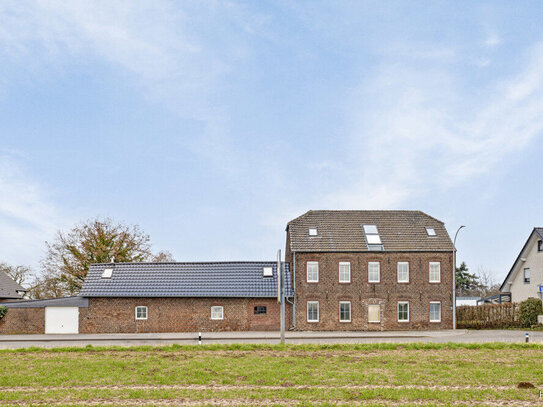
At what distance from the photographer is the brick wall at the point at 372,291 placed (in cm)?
3625

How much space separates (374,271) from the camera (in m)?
36.9

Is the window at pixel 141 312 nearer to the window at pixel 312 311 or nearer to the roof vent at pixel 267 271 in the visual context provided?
the roof vent at pixel 267 271

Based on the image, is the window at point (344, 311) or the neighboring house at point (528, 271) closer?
the window at point (344, 311)

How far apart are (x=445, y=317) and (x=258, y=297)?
13006 mm

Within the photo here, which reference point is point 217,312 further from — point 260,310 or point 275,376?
point 275,376

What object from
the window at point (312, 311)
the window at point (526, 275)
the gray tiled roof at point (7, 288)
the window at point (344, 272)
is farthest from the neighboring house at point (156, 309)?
the gray tiled roof at point (7, 288)

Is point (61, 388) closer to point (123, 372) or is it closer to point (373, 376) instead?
point (123, 372)

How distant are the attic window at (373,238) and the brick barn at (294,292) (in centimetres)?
7

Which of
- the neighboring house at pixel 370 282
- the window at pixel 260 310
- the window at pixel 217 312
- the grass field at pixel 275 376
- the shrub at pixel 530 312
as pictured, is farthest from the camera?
the shrub at pixel 530 312

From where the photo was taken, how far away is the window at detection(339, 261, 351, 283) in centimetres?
3675

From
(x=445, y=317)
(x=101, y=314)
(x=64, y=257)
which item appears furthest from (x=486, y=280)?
(x=101, y=314)

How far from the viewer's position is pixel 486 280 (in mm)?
101562

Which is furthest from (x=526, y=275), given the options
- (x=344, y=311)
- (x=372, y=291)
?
(x=344, y=311)

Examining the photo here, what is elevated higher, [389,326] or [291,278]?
[291,278]
